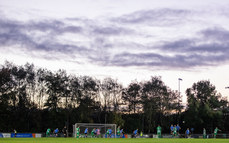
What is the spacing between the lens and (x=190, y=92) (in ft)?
325

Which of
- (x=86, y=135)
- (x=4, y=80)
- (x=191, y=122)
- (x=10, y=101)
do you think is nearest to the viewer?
(x=86, y=135)

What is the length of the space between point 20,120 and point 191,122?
1787 inches

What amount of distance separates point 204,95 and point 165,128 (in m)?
15.5

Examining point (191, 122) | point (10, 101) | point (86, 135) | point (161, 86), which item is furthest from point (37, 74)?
point (191, 122)

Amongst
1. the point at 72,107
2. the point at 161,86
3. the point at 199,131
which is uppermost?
the point at 161,86

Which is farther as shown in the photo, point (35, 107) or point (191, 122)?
point (191, 122)

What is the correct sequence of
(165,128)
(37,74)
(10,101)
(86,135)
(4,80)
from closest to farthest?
(86,135) < (4,80) < (10,101) < (37,74) < (165,128)

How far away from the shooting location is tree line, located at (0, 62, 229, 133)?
3029 inches

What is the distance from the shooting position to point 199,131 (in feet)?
294

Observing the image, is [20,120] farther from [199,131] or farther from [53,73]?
[199,131]

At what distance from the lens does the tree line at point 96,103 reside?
76938 millimetres

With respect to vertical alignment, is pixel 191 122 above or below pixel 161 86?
below

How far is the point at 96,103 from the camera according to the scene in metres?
86.6

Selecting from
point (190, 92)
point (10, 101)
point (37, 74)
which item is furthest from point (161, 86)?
point (10, 101)
